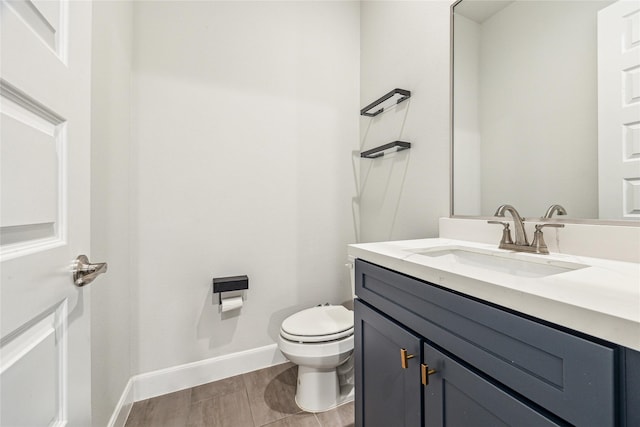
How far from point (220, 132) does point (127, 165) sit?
1.71 ft

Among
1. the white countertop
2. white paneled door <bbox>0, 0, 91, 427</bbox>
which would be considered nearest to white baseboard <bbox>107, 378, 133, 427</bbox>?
white paneled door <bbox>0, 0, 91, 427</bbox>

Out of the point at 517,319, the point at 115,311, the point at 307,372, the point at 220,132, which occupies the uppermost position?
the point at 220,132

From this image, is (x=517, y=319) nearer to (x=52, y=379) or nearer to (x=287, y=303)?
(x=52, y=379)

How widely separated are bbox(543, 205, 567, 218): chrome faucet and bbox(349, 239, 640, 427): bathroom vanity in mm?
196

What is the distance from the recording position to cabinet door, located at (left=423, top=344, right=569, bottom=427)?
50cm

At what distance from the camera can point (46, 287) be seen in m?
0.47

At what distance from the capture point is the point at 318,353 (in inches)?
49.5

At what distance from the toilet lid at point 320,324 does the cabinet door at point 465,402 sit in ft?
2.12

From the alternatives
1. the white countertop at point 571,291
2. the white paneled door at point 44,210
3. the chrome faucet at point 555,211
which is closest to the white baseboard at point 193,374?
the white paneled door at point 44,210

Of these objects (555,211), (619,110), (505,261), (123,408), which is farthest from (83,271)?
(619,110)

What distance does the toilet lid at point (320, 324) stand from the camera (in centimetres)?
129

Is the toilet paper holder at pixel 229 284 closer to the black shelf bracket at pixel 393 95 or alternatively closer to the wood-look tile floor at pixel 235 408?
the wood-look tile floor at pixel 235 408

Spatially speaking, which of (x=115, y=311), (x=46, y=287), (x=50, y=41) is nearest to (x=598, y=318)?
(x=46, y=287)

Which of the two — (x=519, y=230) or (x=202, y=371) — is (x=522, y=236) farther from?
(x=202, y=371)
